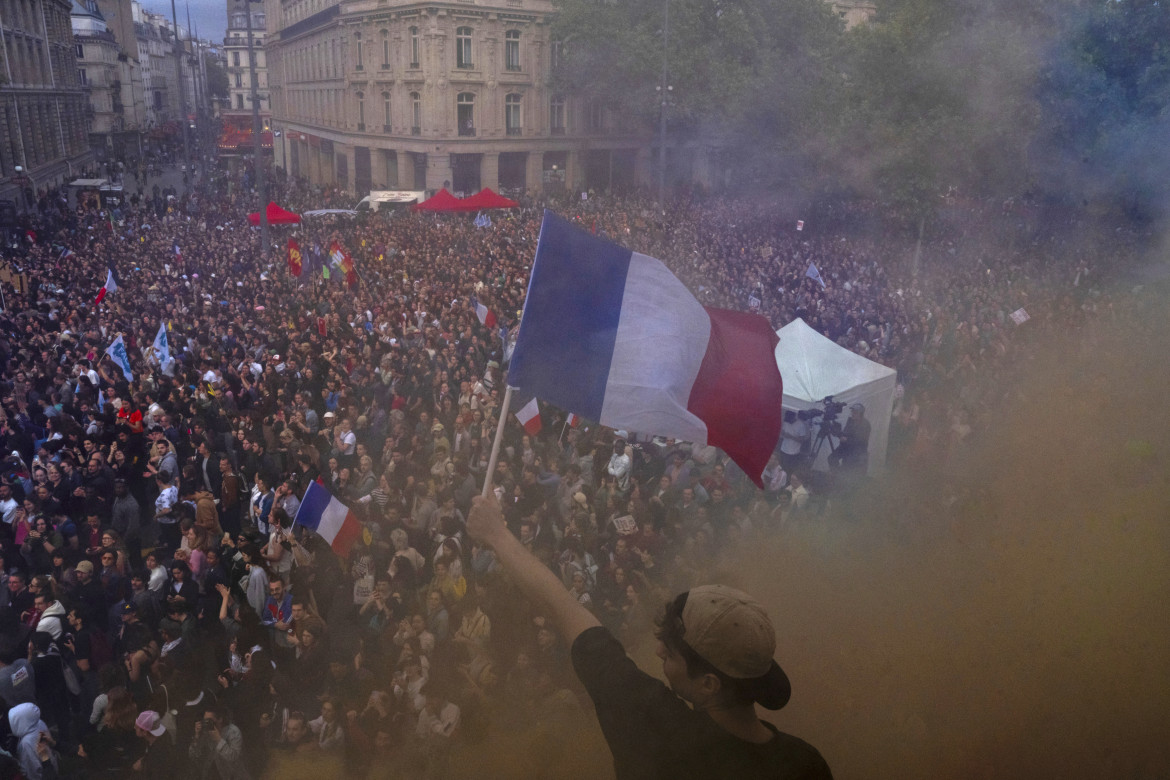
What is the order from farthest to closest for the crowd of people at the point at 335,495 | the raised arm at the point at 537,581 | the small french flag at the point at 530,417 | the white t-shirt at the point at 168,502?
the small french flag at the point at 530,417
the white t-shirt at the point at 168,502
the crowd of people at the point at 335,495
the raised arm at the point at 537,581

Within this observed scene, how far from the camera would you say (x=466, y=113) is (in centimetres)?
3844

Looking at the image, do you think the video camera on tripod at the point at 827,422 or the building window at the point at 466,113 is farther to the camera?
the building window at the point at 466,113

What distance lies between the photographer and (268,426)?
988 cm

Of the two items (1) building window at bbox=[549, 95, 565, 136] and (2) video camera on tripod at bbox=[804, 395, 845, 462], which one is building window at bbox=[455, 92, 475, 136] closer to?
(1) building window at bbox=[549, 95, 565, 136]

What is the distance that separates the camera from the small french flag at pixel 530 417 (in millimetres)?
9391

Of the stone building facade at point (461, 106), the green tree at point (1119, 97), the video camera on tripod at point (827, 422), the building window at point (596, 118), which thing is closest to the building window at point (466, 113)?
the stone building facade at point (461, 106)

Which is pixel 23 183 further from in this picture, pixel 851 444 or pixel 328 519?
pixel 851 444

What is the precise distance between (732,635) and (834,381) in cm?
905

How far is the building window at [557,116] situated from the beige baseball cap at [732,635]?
1644 inches

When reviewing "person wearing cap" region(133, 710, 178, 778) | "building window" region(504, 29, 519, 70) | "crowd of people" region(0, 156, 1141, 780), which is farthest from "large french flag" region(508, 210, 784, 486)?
"building window" region(504, 29, 519, 70)

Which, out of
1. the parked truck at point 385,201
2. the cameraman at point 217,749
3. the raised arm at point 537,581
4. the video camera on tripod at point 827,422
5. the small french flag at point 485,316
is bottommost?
the cameraman at point 217,749

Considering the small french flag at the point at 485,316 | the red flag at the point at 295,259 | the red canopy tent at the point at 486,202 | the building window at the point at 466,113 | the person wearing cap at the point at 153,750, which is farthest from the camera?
the building window at the point at 466,113

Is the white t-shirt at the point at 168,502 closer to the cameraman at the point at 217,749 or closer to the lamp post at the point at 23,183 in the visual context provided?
the cameraman at the point at 217,749

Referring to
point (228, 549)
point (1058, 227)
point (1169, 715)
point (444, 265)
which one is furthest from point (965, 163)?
point (228, 549)
